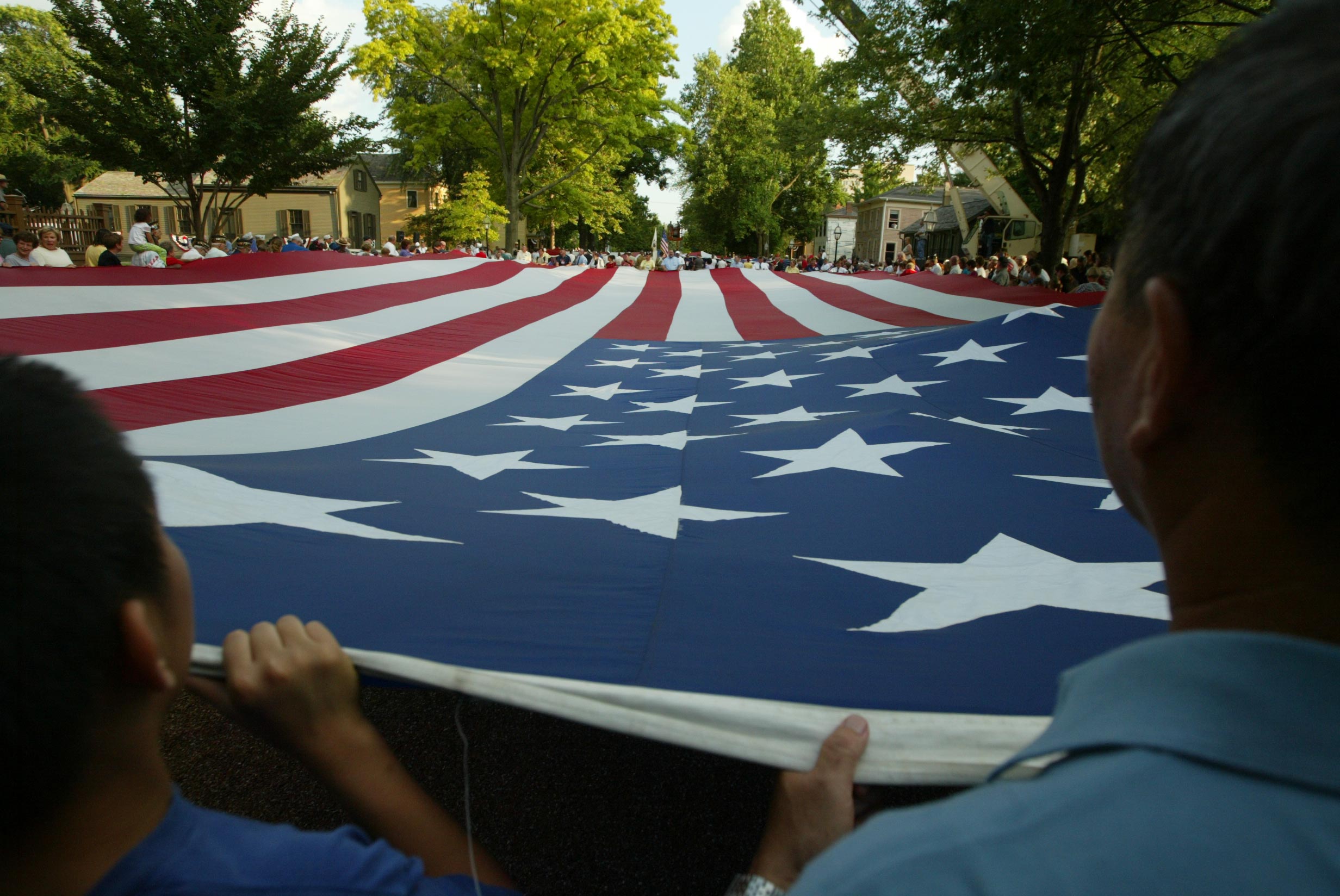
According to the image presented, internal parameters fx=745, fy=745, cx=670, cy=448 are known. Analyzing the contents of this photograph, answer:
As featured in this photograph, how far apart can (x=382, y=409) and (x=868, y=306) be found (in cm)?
487

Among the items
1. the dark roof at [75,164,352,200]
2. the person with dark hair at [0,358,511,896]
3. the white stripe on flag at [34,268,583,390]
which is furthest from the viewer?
the dark roof at [75,164,352,200]

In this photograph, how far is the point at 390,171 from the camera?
3709 centimetres

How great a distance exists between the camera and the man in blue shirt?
0.30 metres

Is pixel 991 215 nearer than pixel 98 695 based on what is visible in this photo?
No

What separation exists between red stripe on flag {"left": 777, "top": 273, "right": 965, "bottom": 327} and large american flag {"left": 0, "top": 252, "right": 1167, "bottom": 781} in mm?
1494

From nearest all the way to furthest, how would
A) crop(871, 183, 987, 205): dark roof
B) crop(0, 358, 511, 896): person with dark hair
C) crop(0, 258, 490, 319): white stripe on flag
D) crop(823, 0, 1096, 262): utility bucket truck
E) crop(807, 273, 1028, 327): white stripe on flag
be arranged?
1. crop(0, 358, 511, 896): person with dark hair
2. crop(0, 258, 490, 319): white stripe on flag
3. crop(807, 273, 1028, 327): white stripe on flag
4. crop(823, 0, 1096, 262): utility bucket truck
5. crop(871, 183, 987, 205): dark roof

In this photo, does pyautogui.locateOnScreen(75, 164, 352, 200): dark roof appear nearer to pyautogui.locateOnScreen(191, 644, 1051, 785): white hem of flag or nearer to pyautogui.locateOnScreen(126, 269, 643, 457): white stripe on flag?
pyautogui.locateOnScreen(126, 269, 643, 457): white stripe on flag

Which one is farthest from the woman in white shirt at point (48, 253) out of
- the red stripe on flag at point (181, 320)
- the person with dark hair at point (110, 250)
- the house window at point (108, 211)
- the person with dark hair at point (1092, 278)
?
the house window at point (108, 211)

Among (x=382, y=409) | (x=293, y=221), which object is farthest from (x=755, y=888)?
(x=293, y=221)

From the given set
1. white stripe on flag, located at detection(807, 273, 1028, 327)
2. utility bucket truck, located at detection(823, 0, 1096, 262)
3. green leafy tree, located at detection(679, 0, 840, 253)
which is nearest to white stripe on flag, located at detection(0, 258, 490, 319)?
white stripe on flag, located at detection(807, 273, 1028, 327)

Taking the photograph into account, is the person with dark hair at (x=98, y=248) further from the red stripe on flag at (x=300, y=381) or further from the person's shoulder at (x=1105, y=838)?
the person's shoulder at (x=1105, y=838)

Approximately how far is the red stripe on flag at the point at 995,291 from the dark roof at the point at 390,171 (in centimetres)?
3180

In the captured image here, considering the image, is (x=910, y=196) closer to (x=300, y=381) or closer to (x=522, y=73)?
(x=522, y=73)

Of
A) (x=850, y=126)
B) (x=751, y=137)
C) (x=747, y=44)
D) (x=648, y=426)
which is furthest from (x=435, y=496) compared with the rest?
(x=747, y=44)
